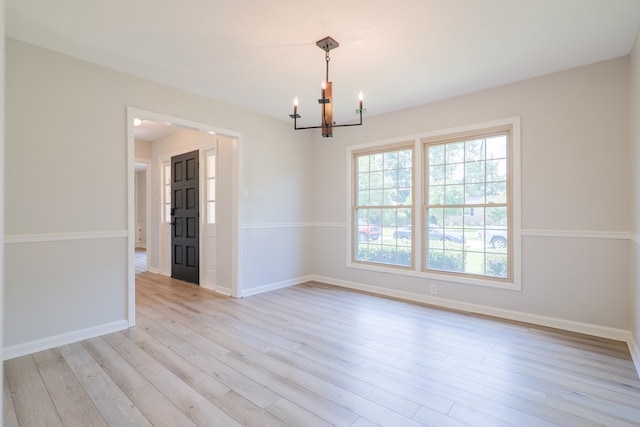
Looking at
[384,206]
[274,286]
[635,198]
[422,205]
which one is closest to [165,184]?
[274,286]

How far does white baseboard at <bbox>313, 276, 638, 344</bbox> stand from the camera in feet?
9.77

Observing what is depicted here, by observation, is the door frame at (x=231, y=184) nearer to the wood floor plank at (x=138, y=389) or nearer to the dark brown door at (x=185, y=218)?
the wood floor plank at (x=138, y=389)

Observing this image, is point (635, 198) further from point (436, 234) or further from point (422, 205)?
point (422, 205)

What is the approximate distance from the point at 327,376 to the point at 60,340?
2430 millimetres

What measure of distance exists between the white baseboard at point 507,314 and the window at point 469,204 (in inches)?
14.7

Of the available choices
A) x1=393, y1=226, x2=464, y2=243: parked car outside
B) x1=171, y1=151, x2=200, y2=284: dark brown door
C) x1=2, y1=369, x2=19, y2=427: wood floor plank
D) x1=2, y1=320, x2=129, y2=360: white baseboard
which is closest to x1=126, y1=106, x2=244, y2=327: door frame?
x1=2, y1=320, x2=129, y2=360: white baseboard

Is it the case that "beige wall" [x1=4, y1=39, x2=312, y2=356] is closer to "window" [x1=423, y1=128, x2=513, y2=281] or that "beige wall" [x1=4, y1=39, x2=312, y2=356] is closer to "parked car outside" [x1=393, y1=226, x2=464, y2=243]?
"parked car outside" [x1=393, y1=226, x2=464, y2=243]

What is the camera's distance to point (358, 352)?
269 cm

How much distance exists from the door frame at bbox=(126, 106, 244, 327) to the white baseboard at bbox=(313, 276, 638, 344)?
1.74 m

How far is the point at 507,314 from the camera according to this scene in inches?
138

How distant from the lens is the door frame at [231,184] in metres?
3.26

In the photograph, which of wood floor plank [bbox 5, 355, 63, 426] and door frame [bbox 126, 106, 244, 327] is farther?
door frame [bbox 126, 106, 244, 327]

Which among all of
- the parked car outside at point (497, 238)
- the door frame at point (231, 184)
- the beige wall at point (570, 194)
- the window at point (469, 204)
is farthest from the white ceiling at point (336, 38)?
the parked car outside at point (497, 238)

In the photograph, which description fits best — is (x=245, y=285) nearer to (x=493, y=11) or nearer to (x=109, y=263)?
(x=109, y=263)
